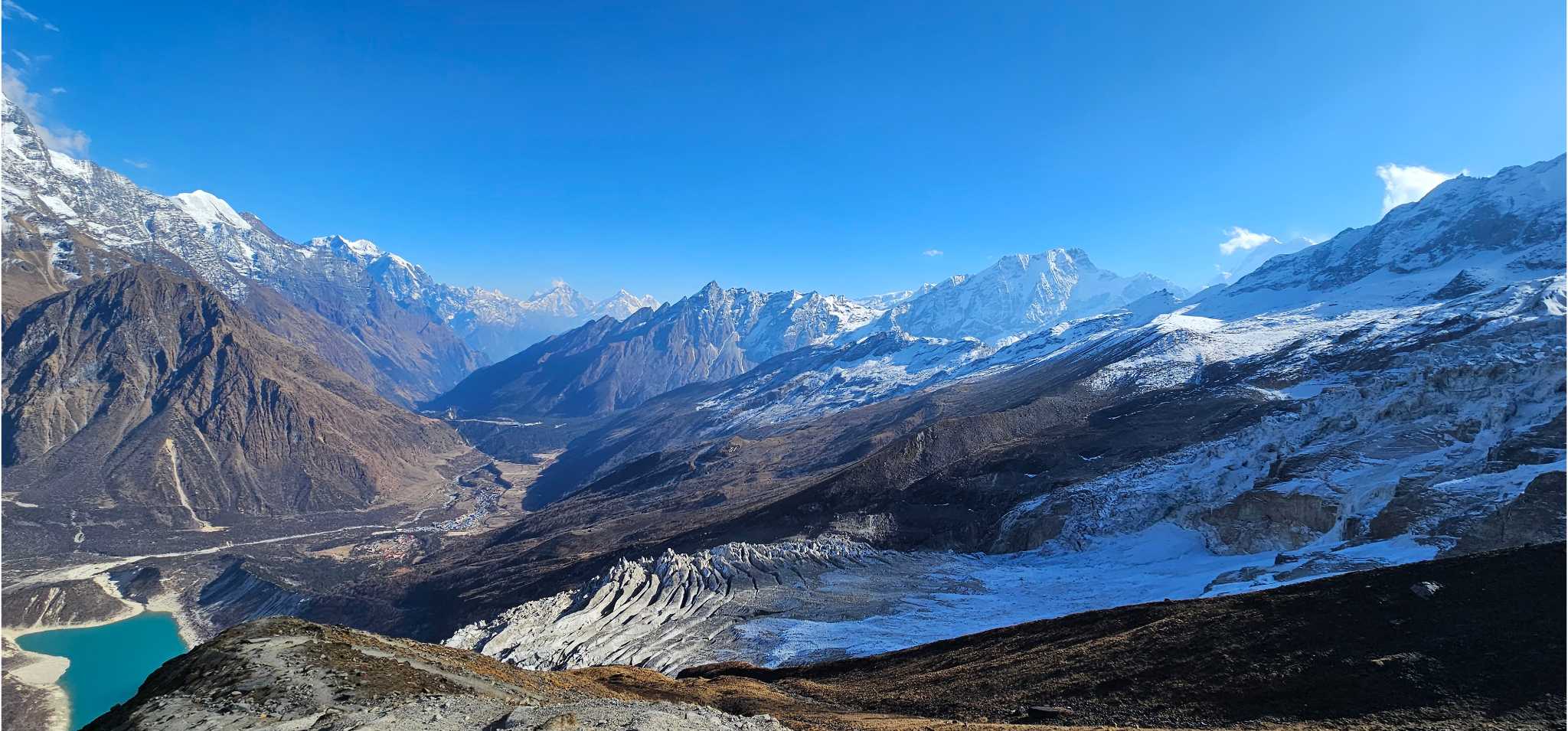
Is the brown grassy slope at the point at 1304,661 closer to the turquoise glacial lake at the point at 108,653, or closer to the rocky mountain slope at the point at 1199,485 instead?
the rocky mountain slope at the point at 1199,485

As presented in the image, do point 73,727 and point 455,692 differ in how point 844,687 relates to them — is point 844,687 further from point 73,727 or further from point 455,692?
point 73,727

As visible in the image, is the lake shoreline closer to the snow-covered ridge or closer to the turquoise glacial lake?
the turquoise glacial lake

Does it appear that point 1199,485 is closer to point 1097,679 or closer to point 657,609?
point 1097,679

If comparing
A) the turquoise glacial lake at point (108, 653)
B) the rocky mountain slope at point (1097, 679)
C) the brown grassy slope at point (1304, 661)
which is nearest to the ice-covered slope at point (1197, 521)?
the brown grassy slope at point (1304, 661)

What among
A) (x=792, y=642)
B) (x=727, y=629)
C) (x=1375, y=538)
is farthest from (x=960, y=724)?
(x=1375, y=538)

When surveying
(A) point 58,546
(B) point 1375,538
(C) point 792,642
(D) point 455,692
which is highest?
(A) point 58,546

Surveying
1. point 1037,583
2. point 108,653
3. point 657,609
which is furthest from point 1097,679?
point 108,653
